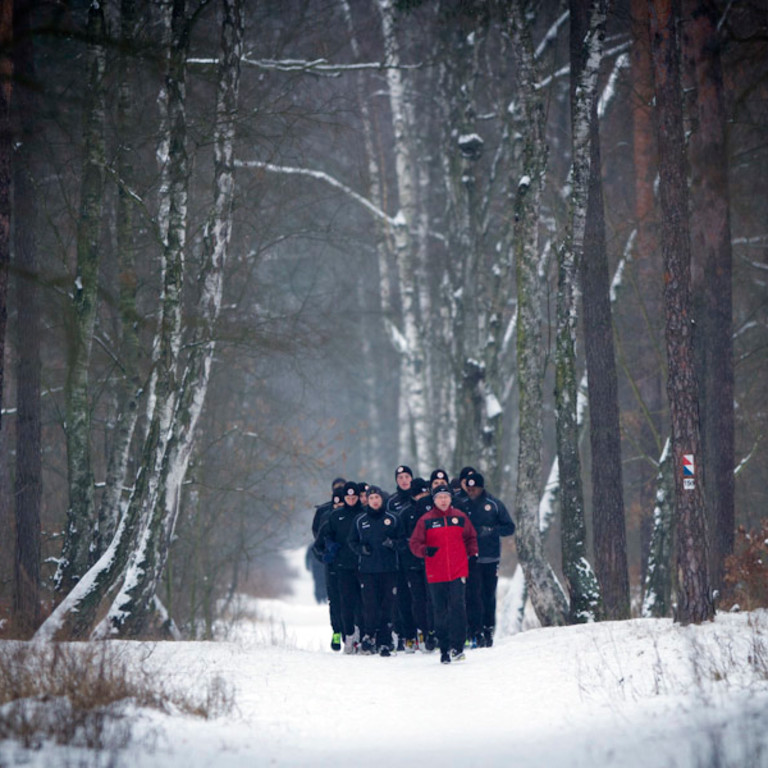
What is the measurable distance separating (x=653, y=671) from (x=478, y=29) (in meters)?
15.0

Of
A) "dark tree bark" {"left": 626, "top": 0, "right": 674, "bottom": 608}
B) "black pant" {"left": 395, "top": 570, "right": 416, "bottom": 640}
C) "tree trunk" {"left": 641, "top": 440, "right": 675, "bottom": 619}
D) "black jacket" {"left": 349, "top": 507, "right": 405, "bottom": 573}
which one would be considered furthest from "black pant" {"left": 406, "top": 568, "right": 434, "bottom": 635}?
"dark tree bark" {"left": 626, "top": 0, "right": 674, "bottom": 608}

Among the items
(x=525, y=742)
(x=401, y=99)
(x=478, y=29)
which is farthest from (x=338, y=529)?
(x=401, y=99)

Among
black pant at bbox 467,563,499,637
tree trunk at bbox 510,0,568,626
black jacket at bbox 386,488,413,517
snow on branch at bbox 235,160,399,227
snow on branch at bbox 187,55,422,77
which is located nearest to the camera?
black pant at bbox 467,563,499,637

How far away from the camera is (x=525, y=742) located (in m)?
7.79

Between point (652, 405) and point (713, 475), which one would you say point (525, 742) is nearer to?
point (713, 475)

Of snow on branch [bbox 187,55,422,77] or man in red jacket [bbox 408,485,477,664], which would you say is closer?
man in red jacket [bbox 408,485,477,664]

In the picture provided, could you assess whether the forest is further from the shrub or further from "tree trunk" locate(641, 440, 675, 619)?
the shrub

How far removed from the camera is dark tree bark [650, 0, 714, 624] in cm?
1118

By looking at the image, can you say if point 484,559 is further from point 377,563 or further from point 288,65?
point 288,65

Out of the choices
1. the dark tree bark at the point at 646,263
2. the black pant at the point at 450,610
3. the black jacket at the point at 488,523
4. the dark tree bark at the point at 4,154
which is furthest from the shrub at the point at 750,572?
the dark tree bark at the point at 4,154

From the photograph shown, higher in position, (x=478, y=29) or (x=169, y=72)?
(x=478, y=29)

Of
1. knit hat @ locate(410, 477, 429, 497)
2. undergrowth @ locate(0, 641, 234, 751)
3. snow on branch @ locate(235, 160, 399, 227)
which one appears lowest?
undergrowth @ locate(0, 641, 234, 751)

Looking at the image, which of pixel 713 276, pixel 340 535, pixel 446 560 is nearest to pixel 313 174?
pixel 713 276

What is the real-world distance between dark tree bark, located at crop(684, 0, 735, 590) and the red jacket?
544cm
